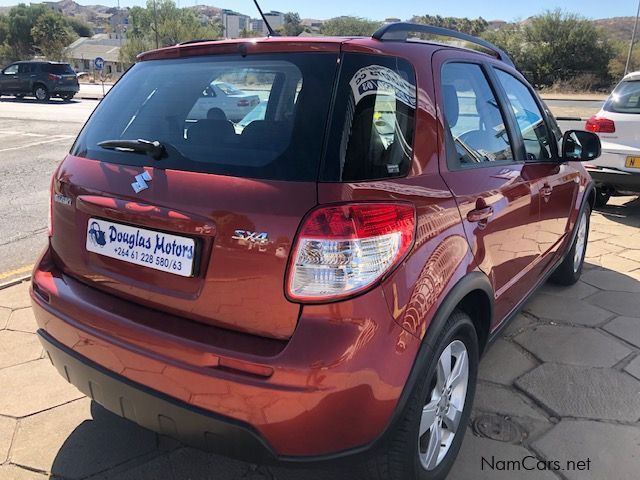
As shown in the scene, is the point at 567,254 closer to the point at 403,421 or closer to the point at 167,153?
the point at 403,421

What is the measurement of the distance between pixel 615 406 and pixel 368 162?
1971 millimetres

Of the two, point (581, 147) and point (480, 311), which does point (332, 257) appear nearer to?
point (480, 311)

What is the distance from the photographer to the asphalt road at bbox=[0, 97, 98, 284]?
15.8 feet

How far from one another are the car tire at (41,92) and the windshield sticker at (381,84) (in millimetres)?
26264

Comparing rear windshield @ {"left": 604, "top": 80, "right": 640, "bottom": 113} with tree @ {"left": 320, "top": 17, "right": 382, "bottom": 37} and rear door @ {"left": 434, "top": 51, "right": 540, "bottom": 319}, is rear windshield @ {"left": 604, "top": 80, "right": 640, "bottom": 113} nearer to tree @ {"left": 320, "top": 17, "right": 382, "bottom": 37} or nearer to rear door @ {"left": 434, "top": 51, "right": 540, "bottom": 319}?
tree @ {"left": 320, "top": 17, "right": 382, "bottom": 37}

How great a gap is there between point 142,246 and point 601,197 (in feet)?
22.3

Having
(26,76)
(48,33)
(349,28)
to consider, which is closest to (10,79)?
(26,76)

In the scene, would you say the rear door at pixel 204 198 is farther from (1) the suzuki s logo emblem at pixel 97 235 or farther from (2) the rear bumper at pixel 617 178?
(2) the rear bumper at pixel 617 178

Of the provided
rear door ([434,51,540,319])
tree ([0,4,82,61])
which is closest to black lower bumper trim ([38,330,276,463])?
rear door ([434,51,540,319])

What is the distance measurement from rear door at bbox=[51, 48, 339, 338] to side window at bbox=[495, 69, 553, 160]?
4.89 feet

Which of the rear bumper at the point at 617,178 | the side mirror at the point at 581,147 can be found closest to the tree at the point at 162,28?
the rear bumper at the point at 617,178

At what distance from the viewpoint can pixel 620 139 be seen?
237 inches

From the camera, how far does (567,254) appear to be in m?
4.04

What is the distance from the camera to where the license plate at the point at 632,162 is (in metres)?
5.88
